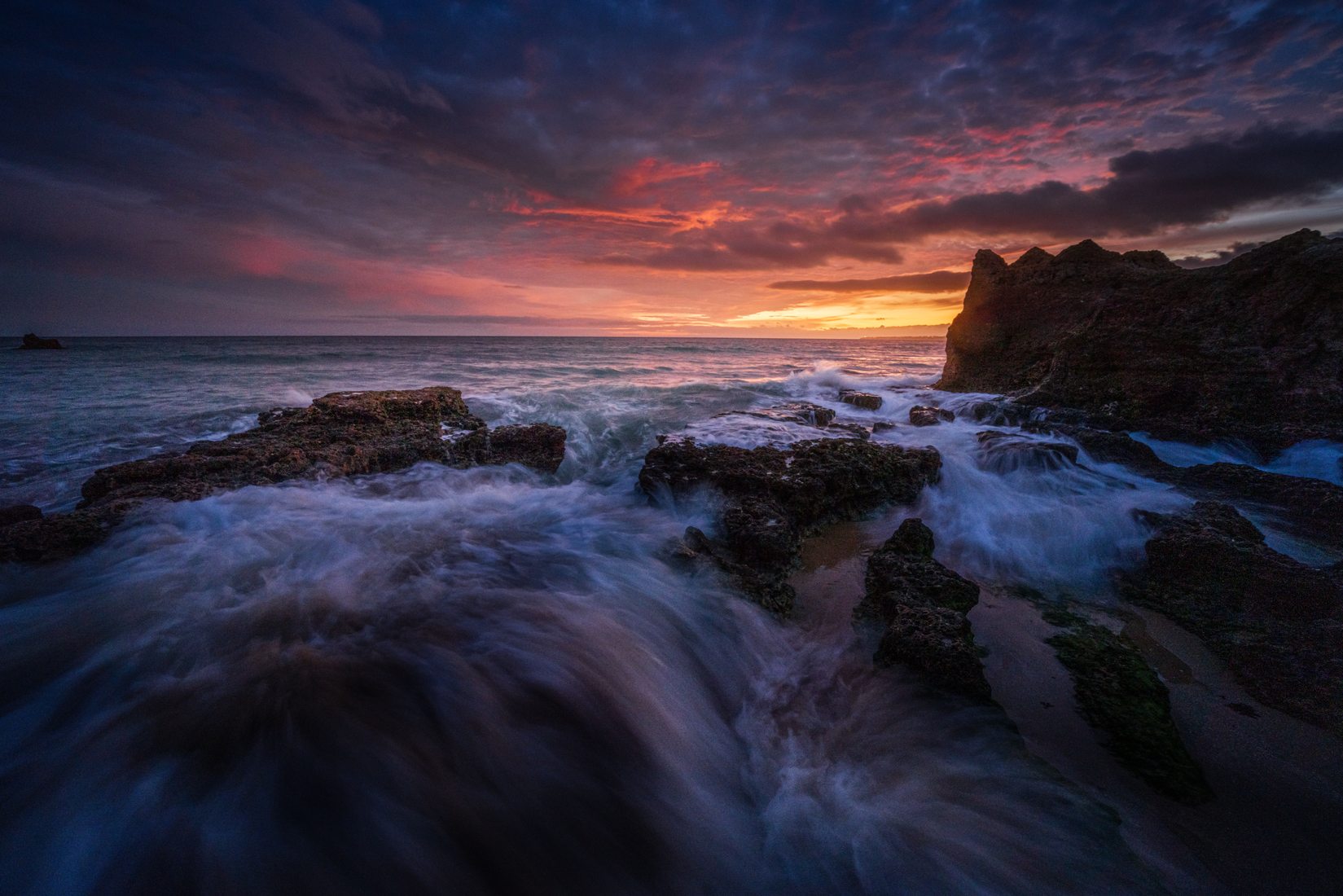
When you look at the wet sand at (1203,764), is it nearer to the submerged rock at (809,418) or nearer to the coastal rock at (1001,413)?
the submerged rock at (809,418)

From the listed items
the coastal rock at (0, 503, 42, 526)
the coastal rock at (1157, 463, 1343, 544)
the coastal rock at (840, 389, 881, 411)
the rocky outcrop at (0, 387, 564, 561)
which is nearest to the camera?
the rocky outcrop at (0, 387, 564, 561)

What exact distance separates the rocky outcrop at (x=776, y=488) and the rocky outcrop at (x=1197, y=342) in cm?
570

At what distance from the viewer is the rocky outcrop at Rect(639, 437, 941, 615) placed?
4.51 metres

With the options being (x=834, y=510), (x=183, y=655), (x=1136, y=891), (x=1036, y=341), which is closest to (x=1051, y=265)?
(x=1036, y=341)

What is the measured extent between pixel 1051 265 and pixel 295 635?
55.7ft

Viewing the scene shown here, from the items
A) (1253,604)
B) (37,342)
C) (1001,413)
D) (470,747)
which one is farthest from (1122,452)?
(37,342)

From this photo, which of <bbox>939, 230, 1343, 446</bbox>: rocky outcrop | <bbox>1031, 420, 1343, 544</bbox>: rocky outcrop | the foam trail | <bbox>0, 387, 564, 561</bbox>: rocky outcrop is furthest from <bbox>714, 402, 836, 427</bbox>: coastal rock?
the foam trail

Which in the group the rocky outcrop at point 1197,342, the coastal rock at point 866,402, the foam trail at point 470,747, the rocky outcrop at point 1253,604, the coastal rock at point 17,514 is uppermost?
the rocky outcrop at point 1197,342

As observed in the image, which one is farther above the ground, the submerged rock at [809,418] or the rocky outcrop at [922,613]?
the submerged rock at [809,418]

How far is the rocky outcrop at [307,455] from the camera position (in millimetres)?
4320

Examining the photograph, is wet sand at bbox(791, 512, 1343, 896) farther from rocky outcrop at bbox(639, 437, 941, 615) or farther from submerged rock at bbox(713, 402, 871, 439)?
submerged rock at bbox(713, 402, 871, 439)

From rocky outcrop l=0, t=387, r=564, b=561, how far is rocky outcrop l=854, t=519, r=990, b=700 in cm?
531

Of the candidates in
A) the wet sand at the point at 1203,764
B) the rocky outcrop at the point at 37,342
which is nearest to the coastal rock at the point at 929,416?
the wet sand at the point at 1203,764

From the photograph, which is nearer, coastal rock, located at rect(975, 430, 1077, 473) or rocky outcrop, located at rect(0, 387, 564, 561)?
rocky outcrop, located at rect(0, 387, 564, 561)
